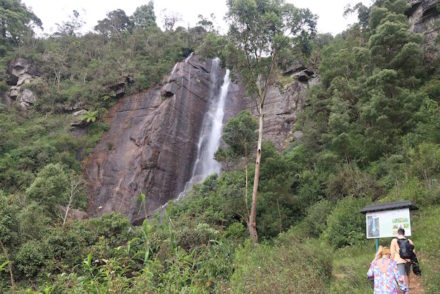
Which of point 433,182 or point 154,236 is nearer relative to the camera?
point 154,236

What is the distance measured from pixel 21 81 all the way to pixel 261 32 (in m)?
27.0

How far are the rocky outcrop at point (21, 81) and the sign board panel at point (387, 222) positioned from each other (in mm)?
31188

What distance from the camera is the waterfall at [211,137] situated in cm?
2373

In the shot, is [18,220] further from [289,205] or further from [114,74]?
[114,74]

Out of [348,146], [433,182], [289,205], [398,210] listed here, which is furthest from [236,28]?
[398,210]

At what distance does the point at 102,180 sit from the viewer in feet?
79.7

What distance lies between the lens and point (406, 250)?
5.71 meters

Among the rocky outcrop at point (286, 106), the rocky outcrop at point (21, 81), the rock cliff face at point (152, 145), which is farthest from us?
the rocky outcrop at point (21, 81)

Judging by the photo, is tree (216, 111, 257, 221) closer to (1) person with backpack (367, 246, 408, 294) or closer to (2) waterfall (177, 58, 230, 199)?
(2) waterfall (177, 58, 230, 199)

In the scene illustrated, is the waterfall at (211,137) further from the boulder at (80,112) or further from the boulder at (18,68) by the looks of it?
the boulder at (18,68)

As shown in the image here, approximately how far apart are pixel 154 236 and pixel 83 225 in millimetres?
10422

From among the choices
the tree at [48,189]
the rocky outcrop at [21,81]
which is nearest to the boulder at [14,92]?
the rocky outcrop at [21,81]

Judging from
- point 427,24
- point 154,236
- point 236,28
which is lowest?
→ point 154,236

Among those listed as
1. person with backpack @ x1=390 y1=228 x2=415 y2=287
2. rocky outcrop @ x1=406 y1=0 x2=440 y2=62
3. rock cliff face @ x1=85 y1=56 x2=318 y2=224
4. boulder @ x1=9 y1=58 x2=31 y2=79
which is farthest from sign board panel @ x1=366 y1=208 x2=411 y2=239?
boulder @ x1=9 y1=58 x2=31 y2=79
